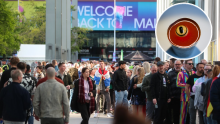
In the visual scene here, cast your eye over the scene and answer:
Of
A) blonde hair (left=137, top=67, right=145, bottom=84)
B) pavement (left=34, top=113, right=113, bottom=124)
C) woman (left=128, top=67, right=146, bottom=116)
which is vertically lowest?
pavement (left=34, top=113, right=113, bottom=124)

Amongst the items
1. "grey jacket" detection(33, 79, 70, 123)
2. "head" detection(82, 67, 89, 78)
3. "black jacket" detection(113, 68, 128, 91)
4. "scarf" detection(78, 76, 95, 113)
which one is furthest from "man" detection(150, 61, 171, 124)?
"grey jacket" detection(33, 79, 70, 123)

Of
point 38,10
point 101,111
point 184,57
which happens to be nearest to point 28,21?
point 38,10

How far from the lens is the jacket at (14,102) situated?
6.45 metres

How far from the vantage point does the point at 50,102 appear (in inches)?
247

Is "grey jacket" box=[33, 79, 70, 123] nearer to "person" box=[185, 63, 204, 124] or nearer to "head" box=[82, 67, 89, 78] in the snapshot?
"head" box=[82, 67, 89, 78]

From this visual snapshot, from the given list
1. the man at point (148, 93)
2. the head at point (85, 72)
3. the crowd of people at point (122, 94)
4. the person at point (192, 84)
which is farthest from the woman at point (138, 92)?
the head at point (85, 72)

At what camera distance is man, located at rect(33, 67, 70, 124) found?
20.6 feet

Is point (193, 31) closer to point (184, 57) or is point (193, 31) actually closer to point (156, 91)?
point (184, 57)

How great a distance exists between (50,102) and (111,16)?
6010cm

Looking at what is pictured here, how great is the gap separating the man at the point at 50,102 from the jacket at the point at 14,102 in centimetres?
33

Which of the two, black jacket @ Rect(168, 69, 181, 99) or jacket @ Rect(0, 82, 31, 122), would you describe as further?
black jacket @ Rect(168, 69, 181, 99)

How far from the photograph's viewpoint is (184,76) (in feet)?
30.3

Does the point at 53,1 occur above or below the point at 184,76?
above

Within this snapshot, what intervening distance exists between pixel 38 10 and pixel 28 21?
3801mm
